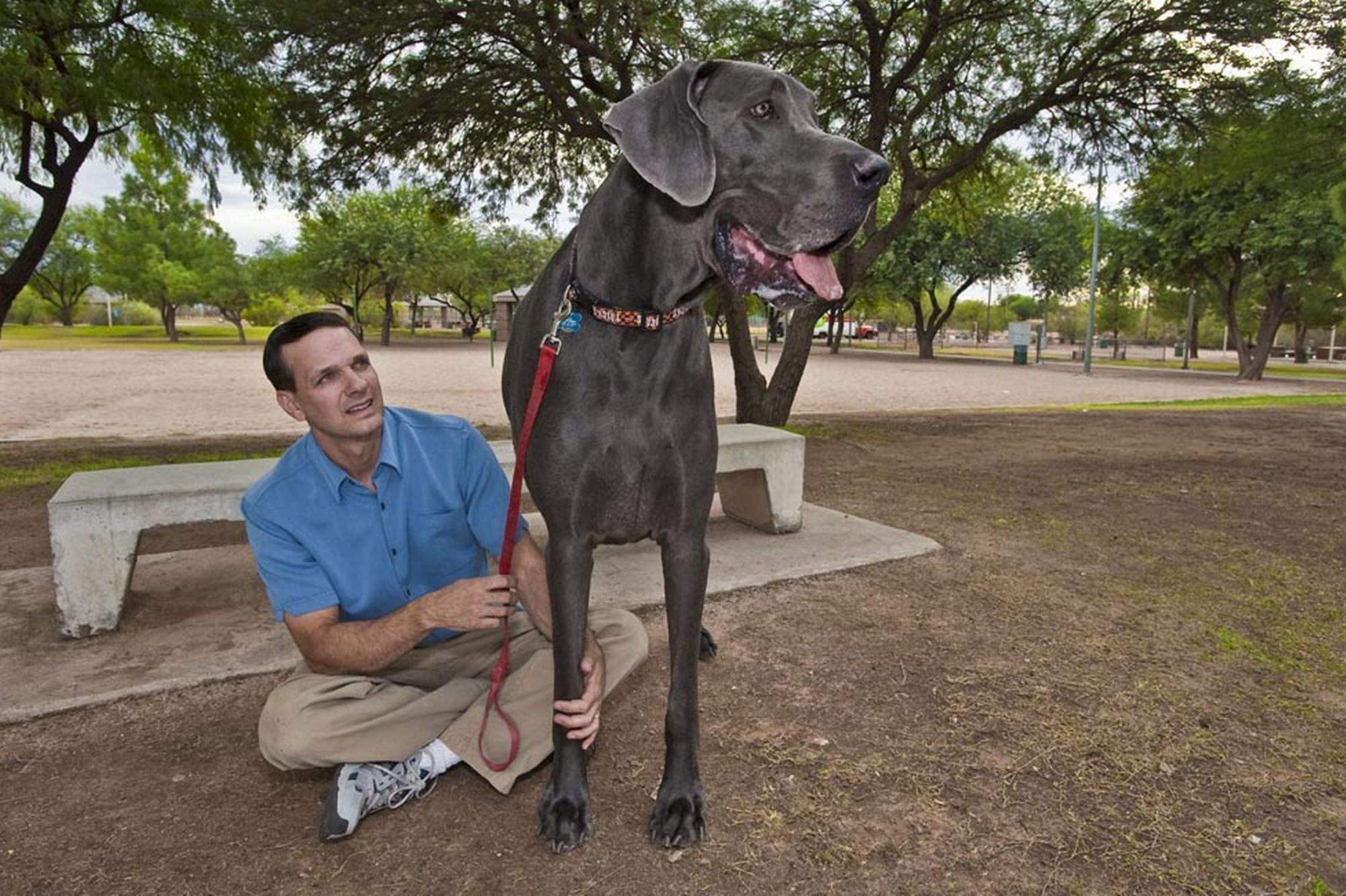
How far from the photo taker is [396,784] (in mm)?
2461

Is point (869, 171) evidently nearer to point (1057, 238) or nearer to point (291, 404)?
point (291, 404)

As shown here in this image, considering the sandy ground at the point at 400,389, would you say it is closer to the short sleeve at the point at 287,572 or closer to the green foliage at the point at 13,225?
the short sleeve at the point at 287,572

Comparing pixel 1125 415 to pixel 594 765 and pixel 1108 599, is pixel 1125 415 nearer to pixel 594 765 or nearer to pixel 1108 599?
pixel 1108 599

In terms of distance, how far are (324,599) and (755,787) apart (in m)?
1.45

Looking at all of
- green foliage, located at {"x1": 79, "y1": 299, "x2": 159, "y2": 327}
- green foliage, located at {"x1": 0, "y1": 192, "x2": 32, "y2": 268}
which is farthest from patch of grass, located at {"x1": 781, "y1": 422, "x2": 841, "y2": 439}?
green foliage, located at {"x1": 79, "y1": 299, "x2": 159, "y2": 327}

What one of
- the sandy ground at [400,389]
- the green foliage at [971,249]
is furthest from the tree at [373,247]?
the green foliage at [971,249]

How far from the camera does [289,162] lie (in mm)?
9258

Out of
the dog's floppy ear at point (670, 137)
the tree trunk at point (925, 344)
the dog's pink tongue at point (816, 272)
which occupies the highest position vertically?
the tree trunk at point (925, 344)

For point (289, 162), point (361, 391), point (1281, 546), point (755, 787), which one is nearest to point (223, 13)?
point (289, 162)

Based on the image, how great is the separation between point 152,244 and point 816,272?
169ft

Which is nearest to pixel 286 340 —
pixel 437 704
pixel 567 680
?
pixel 437 704

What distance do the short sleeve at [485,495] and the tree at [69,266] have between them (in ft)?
172

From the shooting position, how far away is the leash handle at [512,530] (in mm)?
2090

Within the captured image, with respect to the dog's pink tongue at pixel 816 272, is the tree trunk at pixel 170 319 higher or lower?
higher
